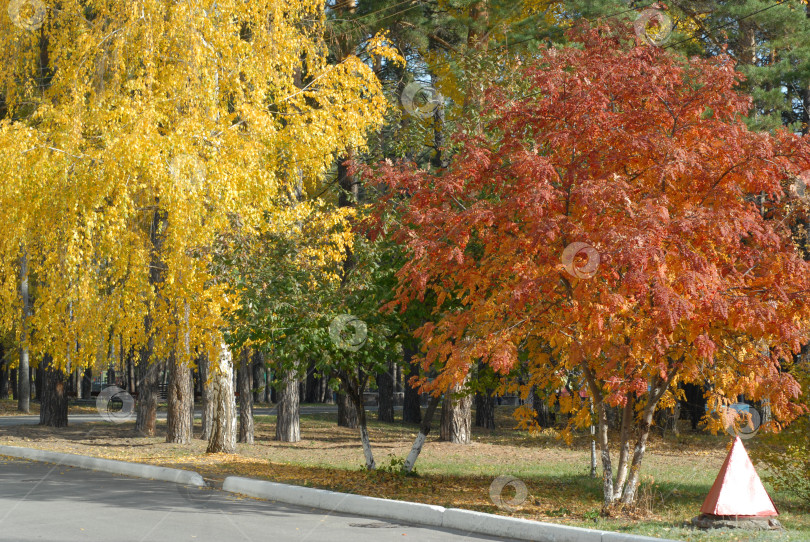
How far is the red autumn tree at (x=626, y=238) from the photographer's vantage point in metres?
7.96

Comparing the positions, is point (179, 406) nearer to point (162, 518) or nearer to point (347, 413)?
point (347, 413)

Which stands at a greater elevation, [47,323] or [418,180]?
[418,180]

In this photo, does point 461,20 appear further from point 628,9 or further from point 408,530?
point 408,530

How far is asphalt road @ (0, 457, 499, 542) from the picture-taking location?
25.3ft

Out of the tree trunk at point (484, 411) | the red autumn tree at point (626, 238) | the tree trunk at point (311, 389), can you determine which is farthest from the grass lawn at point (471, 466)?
the tree trunk at point (311, 389)

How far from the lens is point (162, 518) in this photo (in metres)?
8.59

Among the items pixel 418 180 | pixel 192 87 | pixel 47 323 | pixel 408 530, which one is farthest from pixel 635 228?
pixel 47 323

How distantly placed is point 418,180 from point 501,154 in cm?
107

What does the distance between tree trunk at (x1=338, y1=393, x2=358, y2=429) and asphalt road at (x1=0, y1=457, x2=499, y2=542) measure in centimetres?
1366

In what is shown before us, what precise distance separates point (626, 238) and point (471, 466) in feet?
29.9

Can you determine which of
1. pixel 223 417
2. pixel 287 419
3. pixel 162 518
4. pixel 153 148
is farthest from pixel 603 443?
pixel 287 419

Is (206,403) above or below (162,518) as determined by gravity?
above

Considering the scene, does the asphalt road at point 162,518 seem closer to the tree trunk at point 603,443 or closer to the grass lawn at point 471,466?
the grass lawn at point 471,466

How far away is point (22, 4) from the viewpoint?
1565cm
